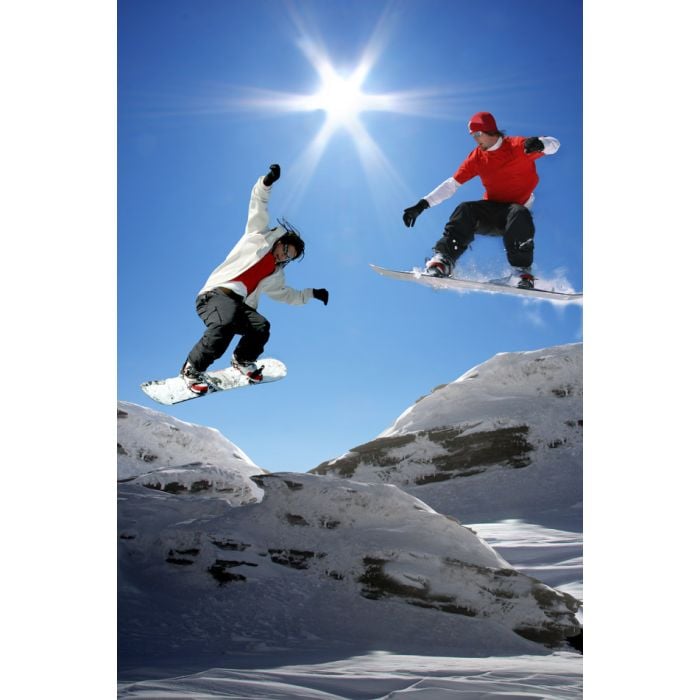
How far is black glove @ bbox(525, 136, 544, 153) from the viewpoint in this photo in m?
2.87

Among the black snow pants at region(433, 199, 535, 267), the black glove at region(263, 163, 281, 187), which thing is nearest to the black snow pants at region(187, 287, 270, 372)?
the black glove at region(263, 163, 281, 187)

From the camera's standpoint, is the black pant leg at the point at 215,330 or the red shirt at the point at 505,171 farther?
the red shirt at the point at 505,171

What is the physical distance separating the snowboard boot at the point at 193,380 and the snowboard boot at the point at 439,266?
1124 mm

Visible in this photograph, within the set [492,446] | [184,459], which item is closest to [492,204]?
[492,446]

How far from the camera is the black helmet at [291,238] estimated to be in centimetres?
291

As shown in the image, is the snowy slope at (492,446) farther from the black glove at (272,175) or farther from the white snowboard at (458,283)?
the black glove at (272,175)

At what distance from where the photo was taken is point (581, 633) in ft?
8.52

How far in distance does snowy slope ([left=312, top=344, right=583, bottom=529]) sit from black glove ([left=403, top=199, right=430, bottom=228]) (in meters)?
0.80

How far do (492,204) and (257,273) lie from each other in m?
1.12

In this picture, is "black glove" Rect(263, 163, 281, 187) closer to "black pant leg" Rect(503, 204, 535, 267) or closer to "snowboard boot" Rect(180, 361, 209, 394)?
"snowboard boot" Rect(180, 361, 209, 394)

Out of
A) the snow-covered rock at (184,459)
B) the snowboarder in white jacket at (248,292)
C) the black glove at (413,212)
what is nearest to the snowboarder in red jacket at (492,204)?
the black glove at (413,212)
